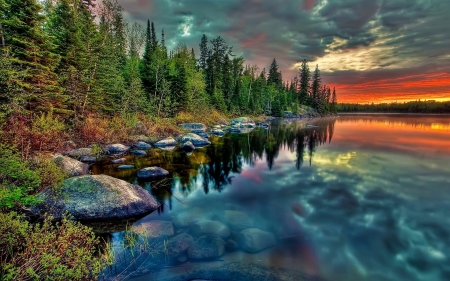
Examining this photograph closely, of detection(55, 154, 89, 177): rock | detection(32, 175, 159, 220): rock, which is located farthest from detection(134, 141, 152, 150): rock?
detection(32, 175, 159, 220): rock

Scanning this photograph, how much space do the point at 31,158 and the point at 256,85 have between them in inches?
2385

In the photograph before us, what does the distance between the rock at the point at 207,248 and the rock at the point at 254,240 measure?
0.59m

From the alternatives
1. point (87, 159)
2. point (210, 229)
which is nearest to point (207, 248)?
point (210, 229)

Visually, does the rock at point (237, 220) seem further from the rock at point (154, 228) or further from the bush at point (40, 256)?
the bush at point (40, 256)

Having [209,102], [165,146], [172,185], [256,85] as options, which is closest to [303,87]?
[256,85]

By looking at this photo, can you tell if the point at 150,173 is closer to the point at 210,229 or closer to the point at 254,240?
the point at 210,229

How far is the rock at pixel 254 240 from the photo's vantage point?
5.66 m

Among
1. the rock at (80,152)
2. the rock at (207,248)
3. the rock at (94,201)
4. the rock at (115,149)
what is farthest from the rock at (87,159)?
the rock at (207,248)

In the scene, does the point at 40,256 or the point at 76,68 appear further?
the point at 76,68

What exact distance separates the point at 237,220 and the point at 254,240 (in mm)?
1421

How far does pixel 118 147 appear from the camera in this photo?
16797mm

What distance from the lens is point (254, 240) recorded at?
233 inches

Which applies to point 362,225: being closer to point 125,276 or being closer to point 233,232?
point 233,232

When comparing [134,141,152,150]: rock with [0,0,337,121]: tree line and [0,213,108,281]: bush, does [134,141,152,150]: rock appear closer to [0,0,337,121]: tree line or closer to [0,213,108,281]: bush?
[0,0,337,121]: tree line
